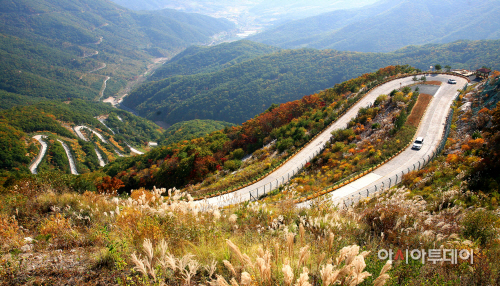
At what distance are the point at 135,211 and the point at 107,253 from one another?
6.61 feet

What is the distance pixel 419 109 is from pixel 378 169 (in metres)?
17.8

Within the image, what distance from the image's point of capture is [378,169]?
906 inches

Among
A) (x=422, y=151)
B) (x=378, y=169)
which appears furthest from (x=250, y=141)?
(x=422, y=151)

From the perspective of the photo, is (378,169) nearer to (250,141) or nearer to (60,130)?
(250,141)

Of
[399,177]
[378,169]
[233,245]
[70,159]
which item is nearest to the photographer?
[233,245]

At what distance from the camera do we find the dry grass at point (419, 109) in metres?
31.2

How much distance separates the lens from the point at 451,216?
306 inches

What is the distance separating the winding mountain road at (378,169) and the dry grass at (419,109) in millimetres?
650

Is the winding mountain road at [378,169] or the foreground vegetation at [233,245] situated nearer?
the foreground vegetation at [233,245]

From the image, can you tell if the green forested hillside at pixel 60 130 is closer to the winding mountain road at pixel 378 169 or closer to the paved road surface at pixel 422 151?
the winding mountain road at pixel 378 169

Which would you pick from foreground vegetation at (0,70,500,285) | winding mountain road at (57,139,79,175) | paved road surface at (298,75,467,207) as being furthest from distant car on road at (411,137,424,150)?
winding mountain road at (57,139,79,175)

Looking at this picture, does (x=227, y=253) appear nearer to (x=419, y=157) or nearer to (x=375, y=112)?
(x=419, y=157)

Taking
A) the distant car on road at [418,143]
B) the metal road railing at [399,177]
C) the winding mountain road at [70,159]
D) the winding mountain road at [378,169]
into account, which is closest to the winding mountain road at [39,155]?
the winding mountain road at [70,159]

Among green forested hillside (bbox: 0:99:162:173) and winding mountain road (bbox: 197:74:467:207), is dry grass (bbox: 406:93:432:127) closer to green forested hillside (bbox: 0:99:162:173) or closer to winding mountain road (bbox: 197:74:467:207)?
winding mountain road (bbox: 197:74:467:207)
